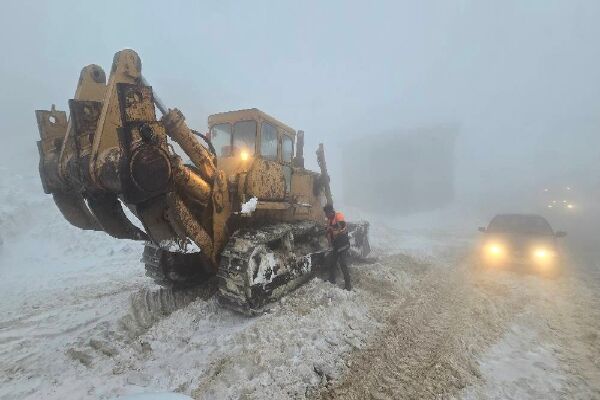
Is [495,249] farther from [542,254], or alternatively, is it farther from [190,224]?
[190,224]

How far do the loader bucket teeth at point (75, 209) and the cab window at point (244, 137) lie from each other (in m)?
2.77

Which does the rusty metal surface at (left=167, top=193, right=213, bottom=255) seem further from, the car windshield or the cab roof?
the car windshield

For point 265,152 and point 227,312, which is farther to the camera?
point 265,152

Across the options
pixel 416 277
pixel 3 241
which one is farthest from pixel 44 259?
pixel 416 277

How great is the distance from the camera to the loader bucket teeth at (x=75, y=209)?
4.46 m

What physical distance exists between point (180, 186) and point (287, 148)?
3473 mm

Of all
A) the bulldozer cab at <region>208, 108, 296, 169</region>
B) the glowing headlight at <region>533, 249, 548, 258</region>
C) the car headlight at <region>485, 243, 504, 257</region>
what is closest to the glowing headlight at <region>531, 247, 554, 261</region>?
the glowing headlight at <region>533, 249, 548, 258</region>

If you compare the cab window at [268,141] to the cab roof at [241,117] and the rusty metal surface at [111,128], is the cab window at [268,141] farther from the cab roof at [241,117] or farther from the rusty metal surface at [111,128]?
the rusty metal surface at [111,128]

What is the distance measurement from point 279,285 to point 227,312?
2.92 feet

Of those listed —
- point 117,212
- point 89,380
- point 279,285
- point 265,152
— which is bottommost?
point 89,380

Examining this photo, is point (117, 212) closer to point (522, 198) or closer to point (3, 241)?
point (3, 241)

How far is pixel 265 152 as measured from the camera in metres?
6.68

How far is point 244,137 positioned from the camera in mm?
6586

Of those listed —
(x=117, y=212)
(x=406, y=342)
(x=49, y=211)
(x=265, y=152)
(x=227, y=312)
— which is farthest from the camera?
(x=49, y=211)
